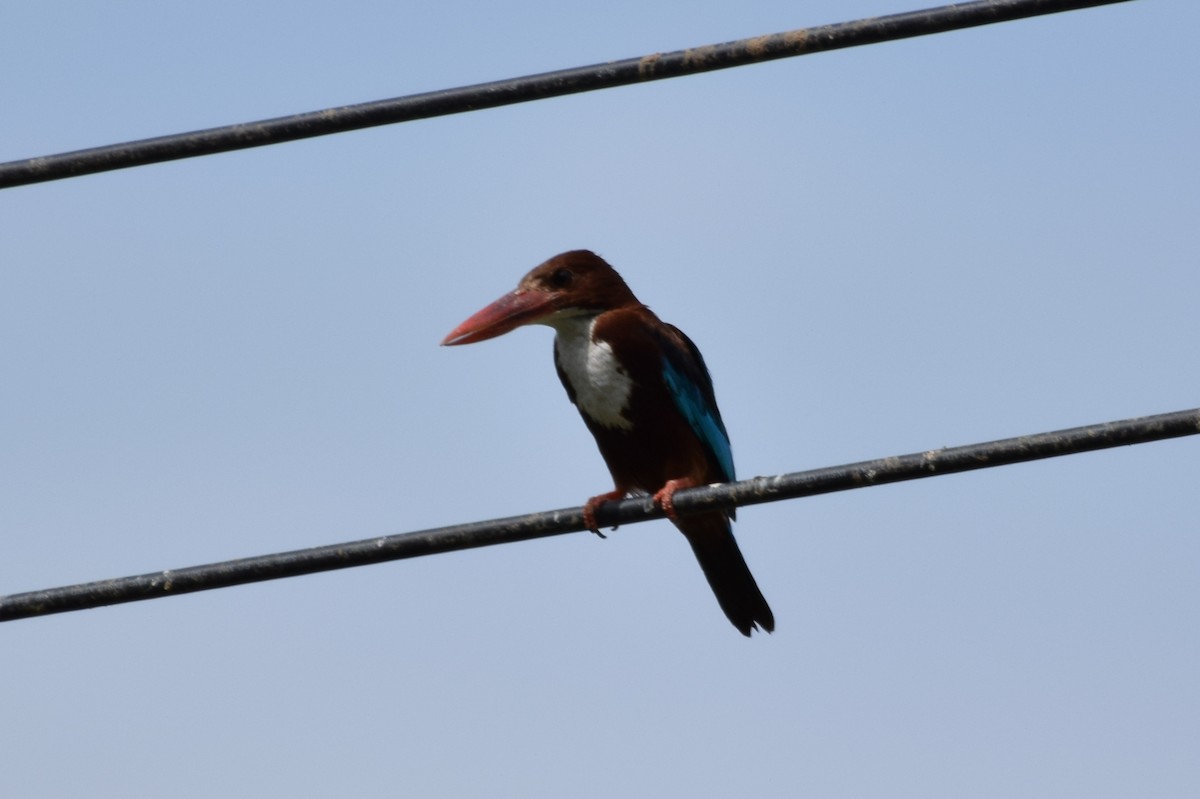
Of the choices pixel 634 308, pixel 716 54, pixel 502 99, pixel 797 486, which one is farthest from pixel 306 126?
pixel 634 308

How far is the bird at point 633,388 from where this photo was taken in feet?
20.1

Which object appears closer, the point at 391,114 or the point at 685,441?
the point at 391,114

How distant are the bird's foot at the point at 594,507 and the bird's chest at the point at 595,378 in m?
0.24

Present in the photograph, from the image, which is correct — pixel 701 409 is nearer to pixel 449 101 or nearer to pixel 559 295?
pixel 559 295

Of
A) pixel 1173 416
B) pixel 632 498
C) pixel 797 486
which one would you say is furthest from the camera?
pixel 632 498

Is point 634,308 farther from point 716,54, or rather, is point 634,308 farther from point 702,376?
point 716,54

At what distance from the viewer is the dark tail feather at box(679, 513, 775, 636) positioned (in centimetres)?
642

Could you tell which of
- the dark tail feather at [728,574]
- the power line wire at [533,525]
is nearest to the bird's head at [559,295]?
the dark tail feather at [728,574]

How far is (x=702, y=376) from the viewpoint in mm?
6523

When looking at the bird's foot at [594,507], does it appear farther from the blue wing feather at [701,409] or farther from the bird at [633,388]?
the blue wing feather at [701,409]

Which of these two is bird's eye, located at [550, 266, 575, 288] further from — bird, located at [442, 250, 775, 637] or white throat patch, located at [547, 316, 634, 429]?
white throat patch, located at [547, 316, 634, 429]

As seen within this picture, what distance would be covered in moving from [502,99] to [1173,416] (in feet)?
5.37

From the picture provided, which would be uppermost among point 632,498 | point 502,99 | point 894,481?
point 502,99

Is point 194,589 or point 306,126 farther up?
point 306,126
